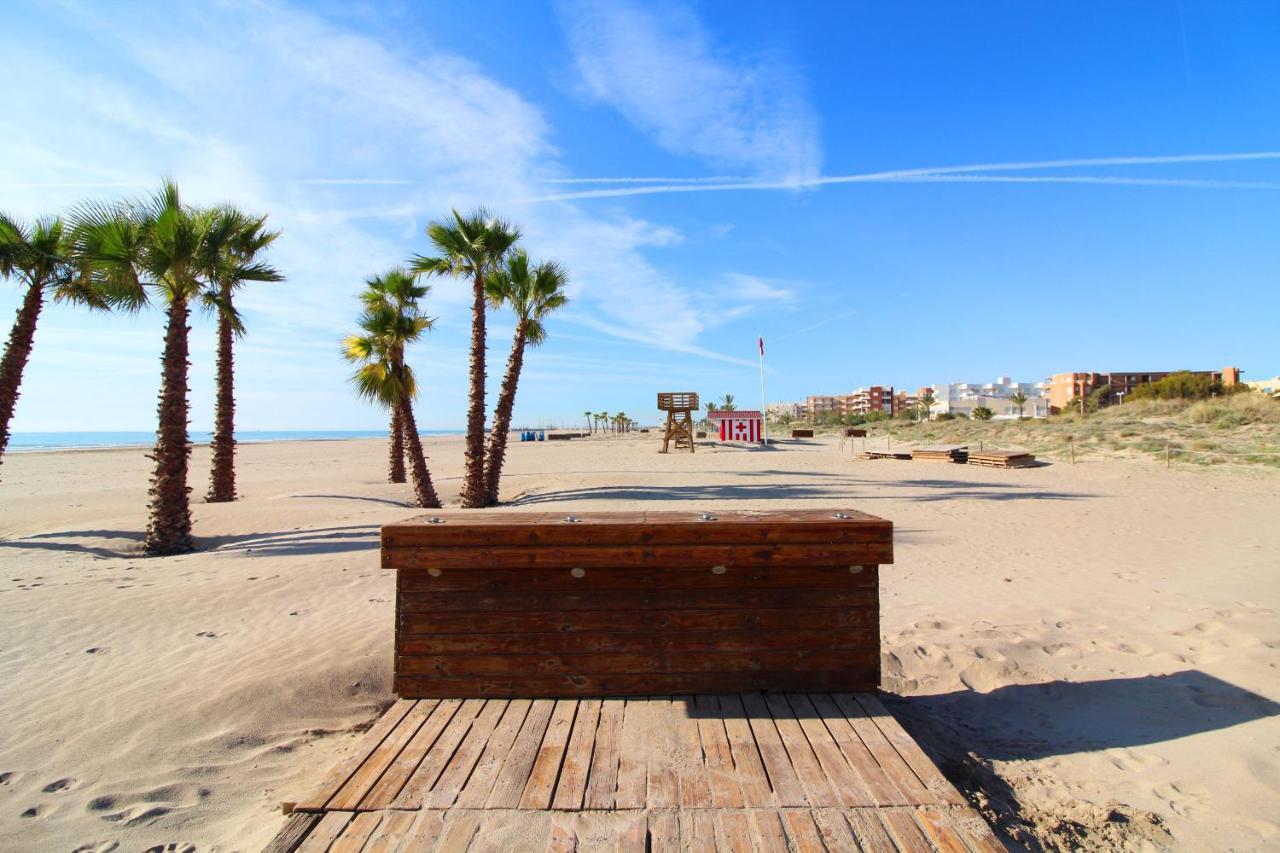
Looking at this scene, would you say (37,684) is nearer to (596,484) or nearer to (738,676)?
(738,676)

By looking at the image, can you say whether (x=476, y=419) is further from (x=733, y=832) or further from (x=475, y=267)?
(x=733, y=832)

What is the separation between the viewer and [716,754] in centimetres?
322

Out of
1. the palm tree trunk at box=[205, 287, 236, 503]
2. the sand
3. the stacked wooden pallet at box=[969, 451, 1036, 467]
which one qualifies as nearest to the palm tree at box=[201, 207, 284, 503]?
the palm tree trunk at box=[205, 287, 236, 503]

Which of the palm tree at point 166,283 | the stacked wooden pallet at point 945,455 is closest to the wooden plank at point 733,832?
the palm tree at point 166,283

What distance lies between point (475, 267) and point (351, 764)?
14672mm

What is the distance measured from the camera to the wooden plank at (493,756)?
287 cm

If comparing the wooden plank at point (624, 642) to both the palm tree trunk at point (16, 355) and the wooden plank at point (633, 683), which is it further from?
the palm tree trunk at point (16, 355)

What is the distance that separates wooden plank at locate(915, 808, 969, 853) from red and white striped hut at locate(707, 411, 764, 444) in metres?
42.2

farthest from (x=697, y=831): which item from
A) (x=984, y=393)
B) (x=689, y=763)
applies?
(x=984, y=393)

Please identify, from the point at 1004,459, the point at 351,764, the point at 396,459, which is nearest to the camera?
the point at 351,764

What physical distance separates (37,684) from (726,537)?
18.0ft

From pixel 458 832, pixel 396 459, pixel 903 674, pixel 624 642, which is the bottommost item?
pixel 903 674

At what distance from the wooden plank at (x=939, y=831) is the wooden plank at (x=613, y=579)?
1383 millimetres

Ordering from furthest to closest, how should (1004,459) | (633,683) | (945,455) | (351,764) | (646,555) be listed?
(945,455) < (1004,459) < (633,683) < (646,555) < (351,764)
